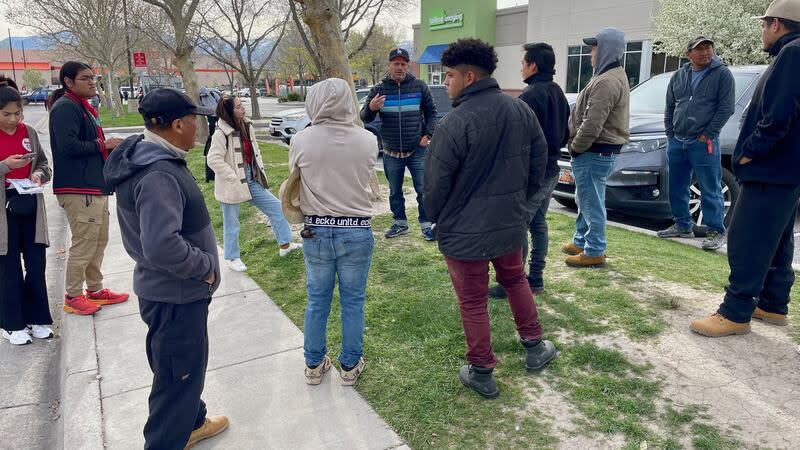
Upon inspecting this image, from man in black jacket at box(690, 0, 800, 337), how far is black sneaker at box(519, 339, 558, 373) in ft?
3.67

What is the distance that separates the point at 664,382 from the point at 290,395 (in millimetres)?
2137

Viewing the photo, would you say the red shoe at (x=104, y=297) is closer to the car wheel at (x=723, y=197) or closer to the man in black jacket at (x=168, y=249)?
the man in black jacket at (x=168, y=249)

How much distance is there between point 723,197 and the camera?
614cm

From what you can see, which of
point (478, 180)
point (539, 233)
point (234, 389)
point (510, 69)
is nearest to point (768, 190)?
point (539, 233)

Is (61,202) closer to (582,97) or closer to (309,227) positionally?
(309,227)

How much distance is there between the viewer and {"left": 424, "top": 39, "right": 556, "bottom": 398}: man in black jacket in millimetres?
2795

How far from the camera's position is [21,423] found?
131 inches

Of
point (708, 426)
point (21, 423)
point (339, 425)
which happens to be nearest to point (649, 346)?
point (708, 426)

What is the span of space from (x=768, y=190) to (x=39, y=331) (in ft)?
17.3

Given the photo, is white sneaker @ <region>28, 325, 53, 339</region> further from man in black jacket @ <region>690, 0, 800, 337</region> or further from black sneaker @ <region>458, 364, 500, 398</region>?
man in black jacket @ <region>690, 0, 800, 337</region>

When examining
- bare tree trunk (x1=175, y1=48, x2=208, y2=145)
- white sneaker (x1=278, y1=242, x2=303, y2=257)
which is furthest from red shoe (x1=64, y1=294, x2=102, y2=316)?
bare tree trunk (x1=175, y1=48, x2=208, y2=145)

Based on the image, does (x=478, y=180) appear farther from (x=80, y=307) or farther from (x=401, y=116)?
(x=80, y=307)

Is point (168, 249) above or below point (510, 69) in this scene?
below

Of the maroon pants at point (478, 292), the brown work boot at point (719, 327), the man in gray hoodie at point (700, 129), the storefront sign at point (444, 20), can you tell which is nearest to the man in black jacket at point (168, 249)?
the maroon pants at point (478, 292)
